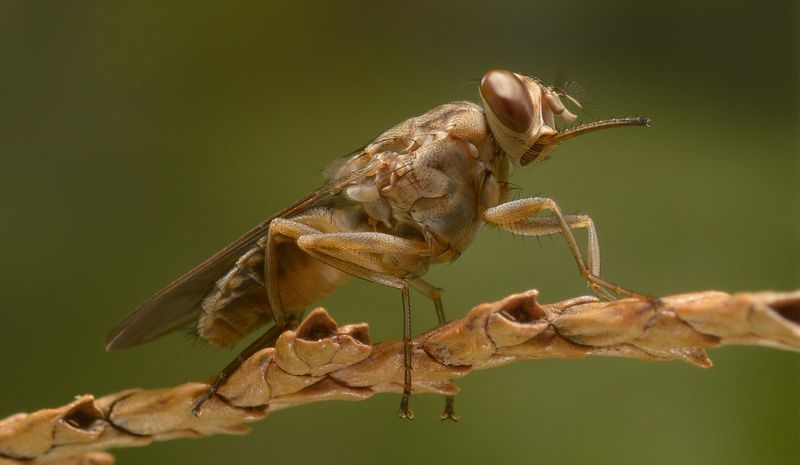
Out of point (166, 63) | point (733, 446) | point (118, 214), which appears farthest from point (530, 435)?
point (166, 63)

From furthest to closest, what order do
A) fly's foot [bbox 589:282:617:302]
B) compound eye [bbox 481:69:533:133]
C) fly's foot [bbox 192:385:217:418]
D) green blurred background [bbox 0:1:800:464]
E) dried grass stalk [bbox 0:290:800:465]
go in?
green blurred background [bbox 0:1:800:464]
compound eye [bbox 481:69:533:133]
fly's foot [bbox 589:282:617:302]
fly's foot [bbox 192:385:217:418]
dried grass stalk [bbox 0:290:800:465]

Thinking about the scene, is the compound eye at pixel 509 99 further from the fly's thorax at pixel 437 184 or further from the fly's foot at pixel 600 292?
the fly's foot at pixel 600 292

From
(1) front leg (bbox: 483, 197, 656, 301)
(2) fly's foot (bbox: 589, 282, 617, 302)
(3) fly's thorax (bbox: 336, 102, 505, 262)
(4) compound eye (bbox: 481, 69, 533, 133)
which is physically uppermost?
(4) compound eye (bbox: 481, 69, 533, 133)

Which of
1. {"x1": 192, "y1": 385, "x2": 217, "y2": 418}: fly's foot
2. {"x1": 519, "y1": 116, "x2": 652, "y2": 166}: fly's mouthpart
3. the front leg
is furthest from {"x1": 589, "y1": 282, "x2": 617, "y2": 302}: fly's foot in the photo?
{"x1": 192, "y1": 385, "x2": 217, "y2": 418}: fly's foot

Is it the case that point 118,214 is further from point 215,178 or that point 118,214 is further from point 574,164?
point 574,164

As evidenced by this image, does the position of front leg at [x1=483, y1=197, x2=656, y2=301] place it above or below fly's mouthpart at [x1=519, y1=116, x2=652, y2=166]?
below

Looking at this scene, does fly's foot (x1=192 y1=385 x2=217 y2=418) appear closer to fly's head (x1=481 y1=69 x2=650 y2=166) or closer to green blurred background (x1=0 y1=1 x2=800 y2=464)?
fly's head (x1=481 y1=69 x2=650 y2=166)

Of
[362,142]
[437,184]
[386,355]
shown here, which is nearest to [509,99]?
[437,184]

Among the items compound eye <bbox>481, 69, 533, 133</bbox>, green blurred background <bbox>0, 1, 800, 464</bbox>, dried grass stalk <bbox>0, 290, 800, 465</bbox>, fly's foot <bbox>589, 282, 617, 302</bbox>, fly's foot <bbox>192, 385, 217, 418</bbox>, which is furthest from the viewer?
green blurred background <bbox>0, 1, 800, 464</bbox>
